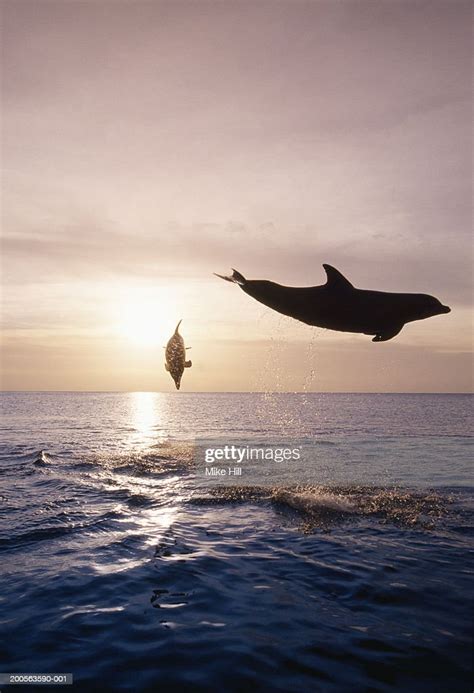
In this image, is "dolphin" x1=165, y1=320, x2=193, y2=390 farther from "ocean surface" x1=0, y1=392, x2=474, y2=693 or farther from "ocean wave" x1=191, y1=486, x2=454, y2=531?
"ocean wave" x1=191, y1=486, x2=454, y2=531

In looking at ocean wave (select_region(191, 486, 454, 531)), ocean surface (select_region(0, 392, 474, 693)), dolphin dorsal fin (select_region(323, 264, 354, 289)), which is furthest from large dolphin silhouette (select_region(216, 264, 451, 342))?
ocean wave (select_region(191, 486, 454, 531))

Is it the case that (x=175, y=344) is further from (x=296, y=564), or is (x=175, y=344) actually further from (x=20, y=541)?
(x=20, y=541)

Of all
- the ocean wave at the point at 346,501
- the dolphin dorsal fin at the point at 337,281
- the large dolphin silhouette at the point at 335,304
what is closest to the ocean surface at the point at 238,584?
the ocean wave at the point at 346,501

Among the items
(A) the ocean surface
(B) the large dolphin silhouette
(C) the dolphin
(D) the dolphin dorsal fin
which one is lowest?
(A) the ocean surface

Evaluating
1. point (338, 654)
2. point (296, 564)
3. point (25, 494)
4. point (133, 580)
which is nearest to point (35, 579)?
point (133, 580)

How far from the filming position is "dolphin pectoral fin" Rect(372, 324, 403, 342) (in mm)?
6266

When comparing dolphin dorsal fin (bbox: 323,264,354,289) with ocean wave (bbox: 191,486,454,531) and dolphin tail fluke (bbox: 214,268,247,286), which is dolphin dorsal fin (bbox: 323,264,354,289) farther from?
ocean wave (bbox: 191,486,454,531)

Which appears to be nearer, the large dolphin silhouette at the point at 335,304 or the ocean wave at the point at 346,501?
the large dolphin silhouette at the point at 335,304

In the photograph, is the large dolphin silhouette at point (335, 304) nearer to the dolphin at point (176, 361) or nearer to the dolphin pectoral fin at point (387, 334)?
the dolphin pectoral fin at point (387, 334)

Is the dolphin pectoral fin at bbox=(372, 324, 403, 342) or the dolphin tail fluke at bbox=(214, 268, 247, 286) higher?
the dolphin tail fluke at bbox=(214, 268, 247, 286)

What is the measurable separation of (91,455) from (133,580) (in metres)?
24.4

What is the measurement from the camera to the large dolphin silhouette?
236 inches

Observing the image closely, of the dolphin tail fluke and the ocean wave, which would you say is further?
the ocean wave

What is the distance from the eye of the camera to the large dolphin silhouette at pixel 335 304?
5.98 m
